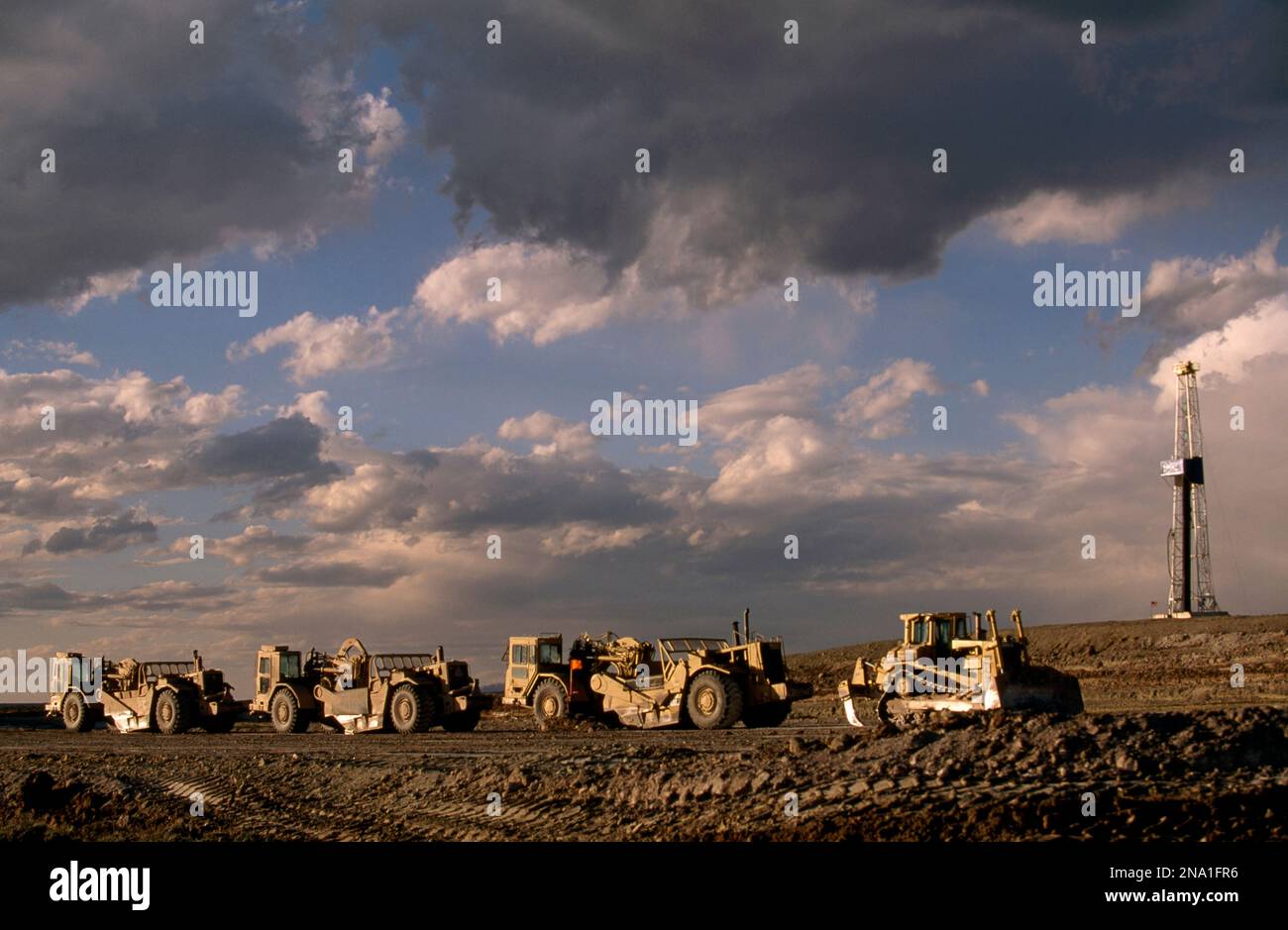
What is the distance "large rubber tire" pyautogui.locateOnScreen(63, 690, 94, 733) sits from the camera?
4194 centimetres

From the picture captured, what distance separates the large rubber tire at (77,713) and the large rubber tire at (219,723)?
245 inches

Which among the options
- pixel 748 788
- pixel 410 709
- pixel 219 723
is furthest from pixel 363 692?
pixel 748 788

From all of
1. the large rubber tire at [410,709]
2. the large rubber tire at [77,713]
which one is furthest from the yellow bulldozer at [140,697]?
the large rubber tire at [410,709]

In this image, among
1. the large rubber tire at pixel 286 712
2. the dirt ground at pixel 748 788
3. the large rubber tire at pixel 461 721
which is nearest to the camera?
the dirt ground at pixel 748 788

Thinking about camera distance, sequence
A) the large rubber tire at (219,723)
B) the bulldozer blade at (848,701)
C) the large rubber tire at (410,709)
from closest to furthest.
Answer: the bulldozer blade at (848,701) < the large rubber tire at (410,709) < the large rubber tire at (219,723)

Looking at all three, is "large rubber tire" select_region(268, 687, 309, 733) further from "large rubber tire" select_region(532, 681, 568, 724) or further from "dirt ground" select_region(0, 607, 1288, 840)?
"dirt ground" select_region(0, 607, 1288, 840)

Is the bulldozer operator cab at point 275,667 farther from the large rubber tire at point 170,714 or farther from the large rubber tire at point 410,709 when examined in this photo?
the large rubber tire at point 410,709

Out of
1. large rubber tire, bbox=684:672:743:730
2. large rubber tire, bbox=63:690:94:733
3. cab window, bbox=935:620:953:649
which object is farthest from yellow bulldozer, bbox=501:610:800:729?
large rubber tire, bbox=63:690:94:733

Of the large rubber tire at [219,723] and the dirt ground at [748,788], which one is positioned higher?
the dirt ground at [748,788]

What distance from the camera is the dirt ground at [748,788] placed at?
40.4 ft

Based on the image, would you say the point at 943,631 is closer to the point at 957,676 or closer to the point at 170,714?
the point at 957,676
